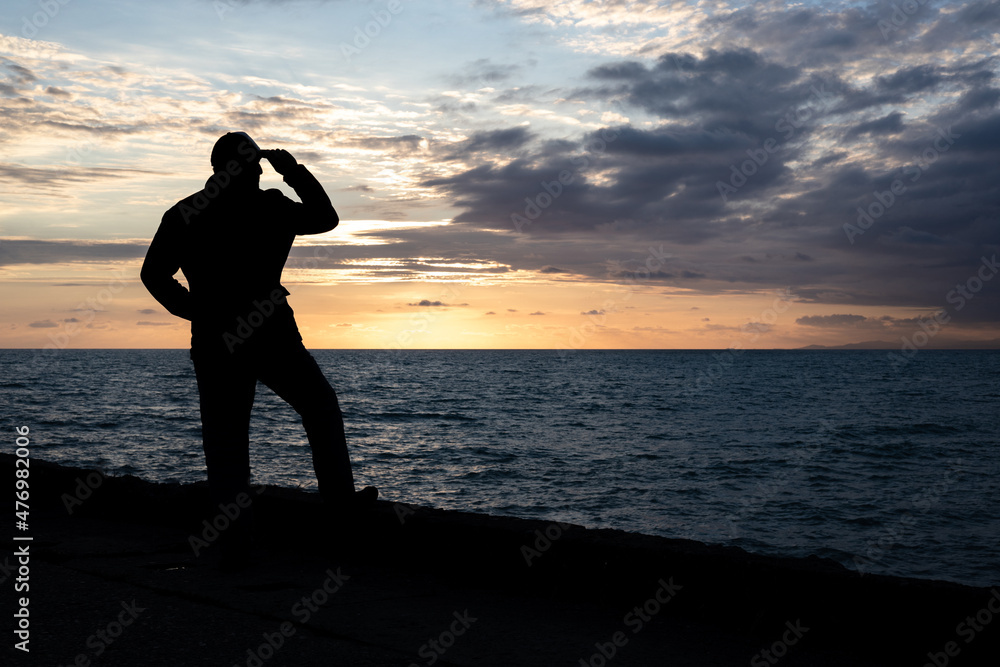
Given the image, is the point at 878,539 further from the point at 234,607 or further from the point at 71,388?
the point at 71,388

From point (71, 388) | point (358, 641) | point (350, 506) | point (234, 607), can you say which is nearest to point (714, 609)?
point (358, 641)

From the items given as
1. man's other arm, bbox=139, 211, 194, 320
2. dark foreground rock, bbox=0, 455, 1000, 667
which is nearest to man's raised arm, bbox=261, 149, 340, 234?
man's other arm, bbox=139, 211, 194, 320

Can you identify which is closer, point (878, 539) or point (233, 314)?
point (233, 314)

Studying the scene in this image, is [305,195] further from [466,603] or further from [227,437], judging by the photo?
[466,603]

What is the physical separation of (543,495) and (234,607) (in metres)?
14.9

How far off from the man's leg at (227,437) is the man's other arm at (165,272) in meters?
0.23

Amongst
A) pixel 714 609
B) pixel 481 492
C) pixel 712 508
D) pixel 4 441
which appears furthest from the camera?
pixel 4 441

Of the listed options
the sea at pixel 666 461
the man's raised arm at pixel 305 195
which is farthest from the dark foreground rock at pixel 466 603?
the sea at pixel 666 461

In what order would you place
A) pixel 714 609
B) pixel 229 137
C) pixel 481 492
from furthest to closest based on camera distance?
pixel 481 492
pixel 229 137
pixel 714 609

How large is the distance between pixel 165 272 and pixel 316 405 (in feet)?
2.72

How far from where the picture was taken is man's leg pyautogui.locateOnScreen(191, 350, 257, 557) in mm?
3383

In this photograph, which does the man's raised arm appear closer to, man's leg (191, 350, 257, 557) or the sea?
man's leg (191, 350, 257, 557)

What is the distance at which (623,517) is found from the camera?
606 inches

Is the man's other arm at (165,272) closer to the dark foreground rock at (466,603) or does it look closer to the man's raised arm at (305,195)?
the man's raised arm at (305,195)
